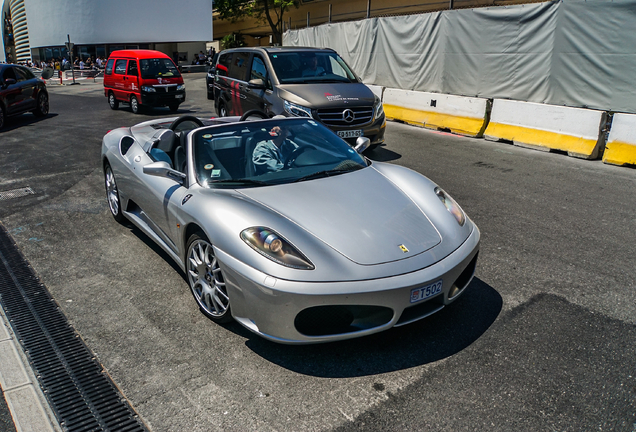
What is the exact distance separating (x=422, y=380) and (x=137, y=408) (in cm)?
170

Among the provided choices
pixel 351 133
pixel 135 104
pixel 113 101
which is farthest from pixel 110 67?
pixel 351 133

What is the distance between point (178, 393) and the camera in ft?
10.5

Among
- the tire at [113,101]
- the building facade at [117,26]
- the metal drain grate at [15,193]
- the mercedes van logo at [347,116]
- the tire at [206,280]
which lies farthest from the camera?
the building facade at [117,26]

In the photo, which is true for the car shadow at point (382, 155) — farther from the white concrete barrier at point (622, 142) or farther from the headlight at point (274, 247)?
the headlight at point (274, 247)

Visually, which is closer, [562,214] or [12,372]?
[12,372]

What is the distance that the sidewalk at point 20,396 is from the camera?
2.99m

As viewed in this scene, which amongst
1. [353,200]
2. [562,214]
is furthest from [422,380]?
[562,214]

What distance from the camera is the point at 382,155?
990 centimetres

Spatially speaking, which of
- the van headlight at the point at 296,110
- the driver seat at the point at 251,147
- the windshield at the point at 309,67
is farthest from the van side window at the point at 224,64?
the driver seat at the point at 251,147

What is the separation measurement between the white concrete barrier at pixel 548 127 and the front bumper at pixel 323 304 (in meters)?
7.61

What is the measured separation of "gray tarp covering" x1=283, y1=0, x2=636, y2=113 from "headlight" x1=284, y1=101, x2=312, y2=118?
224 inches

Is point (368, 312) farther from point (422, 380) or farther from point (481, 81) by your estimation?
point (481, 81)

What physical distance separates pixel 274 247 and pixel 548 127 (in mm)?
8745

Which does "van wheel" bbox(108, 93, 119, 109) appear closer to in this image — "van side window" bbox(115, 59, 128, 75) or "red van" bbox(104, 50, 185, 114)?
"red van" bbox(104, 50, 185, 114)
